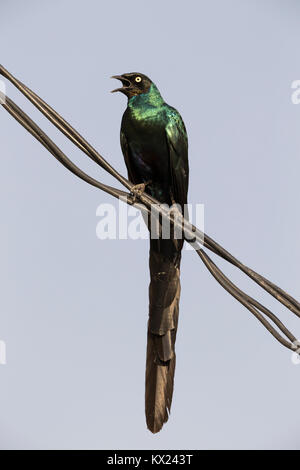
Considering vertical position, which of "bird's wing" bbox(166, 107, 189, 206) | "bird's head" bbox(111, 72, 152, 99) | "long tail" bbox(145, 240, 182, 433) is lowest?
"long tail" bbox(145, 240, 182, 433)

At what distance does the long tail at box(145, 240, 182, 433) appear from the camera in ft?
15.3

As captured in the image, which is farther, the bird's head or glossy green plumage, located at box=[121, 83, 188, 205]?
the bird's head

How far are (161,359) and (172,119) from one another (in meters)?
2.05

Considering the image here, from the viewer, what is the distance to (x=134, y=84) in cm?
488

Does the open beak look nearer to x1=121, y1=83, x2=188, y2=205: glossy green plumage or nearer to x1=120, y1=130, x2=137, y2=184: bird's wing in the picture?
x1=121, y1=83, x2=188, y2=205: glossy green plumage

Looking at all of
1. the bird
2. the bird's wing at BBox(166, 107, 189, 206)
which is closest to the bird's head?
the bird

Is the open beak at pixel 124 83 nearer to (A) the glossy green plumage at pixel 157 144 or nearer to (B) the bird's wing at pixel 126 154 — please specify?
(A) the glossy green plumage at pixel 157 144

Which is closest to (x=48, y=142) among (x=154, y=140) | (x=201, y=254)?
(x=201, y=254)

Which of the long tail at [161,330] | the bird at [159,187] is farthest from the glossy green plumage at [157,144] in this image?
the long tail at [161,330]

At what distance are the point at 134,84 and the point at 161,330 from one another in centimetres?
214

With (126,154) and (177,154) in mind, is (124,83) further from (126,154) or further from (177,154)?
(177,154)

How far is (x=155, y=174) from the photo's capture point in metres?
4.84

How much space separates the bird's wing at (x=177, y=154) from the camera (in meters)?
4.72

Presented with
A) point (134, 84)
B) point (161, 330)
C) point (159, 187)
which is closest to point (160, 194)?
point (159, 187)
